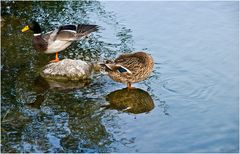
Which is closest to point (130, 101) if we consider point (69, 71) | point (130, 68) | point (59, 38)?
point (130, 68)

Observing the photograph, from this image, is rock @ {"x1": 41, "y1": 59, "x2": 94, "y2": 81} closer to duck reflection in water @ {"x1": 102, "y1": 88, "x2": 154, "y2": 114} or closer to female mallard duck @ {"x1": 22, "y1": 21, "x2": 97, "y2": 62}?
female mallard duck @ {"x1": 22, "y1": 21, "x2": 97, "y2": 62}

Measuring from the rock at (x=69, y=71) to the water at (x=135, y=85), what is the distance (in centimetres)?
17

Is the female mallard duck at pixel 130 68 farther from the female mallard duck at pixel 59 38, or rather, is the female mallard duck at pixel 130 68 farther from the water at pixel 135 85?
the female mallard duck at pixel 59 38

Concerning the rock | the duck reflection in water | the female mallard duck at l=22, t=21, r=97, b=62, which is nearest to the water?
the duck reflection in water

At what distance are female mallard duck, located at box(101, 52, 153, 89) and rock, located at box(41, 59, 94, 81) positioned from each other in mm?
573

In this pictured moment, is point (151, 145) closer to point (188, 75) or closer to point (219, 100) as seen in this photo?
point (219, 100)

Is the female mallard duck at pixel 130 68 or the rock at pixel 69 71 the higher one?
the female mallard duck at pixel 130 68

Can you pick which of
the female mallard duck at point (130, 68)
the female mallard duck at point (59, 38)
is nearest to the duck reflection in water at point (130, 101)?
the female mallard duck at point (130, 68)

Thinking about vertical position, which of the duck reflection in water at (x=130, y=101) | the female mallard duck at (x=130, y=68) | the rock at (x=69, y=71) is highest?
the female mallard duck at (x=130, y=68)

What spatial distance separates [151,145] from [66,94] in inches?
81.0

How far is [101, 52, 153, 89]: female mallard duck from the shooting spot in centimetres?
769

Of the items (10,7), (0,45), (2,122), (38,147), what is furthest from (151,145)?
(10,7)

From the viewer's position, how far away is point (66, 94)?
7.72 metres

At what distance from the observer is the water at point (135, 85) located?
630 cm
